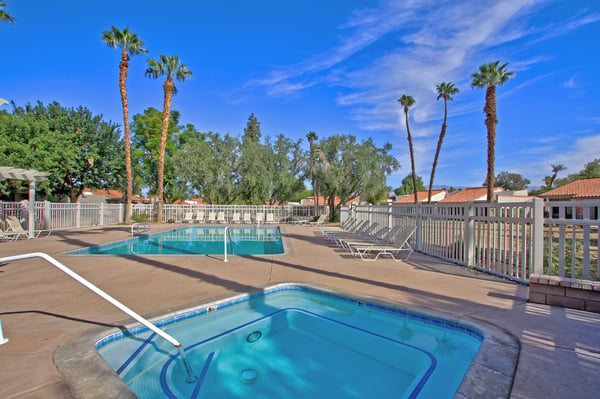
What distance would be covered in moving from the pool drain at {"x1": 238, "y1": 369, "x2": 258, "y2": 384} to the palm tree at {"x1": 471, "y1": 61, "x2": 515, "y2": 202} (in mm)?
17397

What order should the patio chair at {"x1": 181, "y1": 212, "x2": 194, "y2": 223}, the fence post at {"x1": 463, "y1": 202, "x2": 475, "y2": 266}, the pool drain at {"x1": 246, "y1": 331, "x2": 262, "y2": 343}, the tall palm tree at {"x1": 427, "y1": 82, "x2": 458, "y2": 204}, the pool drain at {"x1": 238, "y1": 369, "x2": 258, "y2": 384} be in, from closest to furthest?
the pool drain at {"x1": 238, "y1": 369, "x2": 258, "y2": 384} → the pool drain at {"x1": 246, "y1": 331, "x2": 262, "y2": 343} → the fence post at {"x1": 463, "y1": 202, "x2": 475, "y2": 266} → the patio chair at {"x1": 181, "y1": 212, "x2": 194, "y2": 223} → the tall palm tree at {"x1": 427, "y1": 82, "x2": 458, "y2": 204}

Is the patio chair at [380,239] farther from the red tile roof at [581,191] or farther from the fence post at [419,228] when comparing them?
the red tile roof at [581,191]

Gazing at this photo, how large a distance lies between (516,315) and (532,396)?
193 centimetres

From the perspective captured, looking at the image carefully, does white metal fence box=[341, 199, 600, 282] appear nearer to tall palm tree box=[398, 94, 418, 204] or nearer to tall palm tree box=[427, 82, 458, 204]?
tall palm tree box=[427, 82, 458, 204]

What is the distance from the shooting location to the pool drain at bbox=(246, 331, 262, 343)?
363cm

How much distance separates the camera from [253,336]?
3.70 m

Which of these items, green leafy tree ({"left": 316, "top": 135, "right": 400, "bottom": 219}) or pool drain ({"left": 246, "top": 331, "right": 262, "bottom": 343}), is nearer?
pool drain ({"left": 246, "top": 331, "right": 262, "bottom": 343})

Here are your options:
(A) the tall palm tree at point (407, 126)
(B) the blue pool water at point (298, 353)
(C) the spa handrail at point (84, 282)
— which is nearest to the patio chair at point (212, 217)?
(B) the blue pool water at point (298, 353)

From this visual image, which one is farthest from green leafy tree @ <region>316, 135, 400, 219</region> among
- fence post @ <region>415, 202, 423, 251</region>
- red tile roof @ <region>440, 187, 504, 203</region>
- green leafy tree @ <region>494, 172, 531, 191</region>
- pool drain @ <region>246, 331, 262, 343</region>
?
green leafy tree @ <region>494, 172, 531, 191</region>

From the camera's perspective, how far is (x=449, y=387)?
2.67 metres

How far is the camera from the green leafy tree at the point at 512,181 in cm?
6637

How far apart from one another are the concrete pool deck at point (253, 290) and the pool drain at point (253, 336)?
2.93 feet

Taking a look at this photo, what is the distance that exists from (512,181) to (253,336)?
80.2 metres

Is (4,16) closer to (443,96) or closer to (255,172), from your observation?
(255,172)
